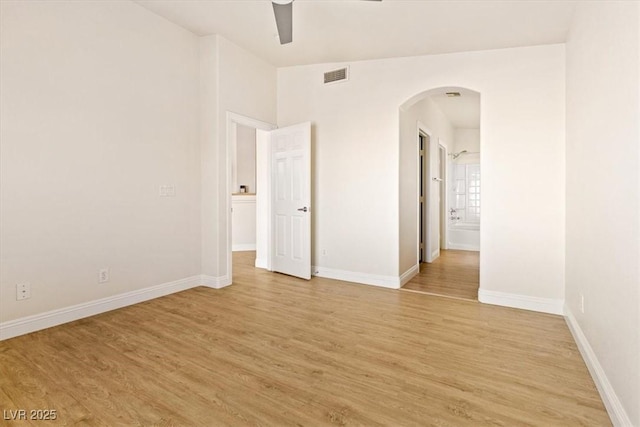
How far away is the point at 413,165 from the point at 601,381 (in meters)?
3.43

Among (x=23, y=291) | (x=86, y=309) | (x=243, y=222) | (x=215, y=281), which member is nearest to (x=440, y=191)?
(x=243, y=222)

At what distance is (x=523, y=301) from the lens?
346 cm

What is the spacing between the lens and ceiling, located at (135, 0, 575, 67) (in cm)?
299

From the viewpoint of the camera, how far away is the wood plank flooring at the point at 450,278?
405cm

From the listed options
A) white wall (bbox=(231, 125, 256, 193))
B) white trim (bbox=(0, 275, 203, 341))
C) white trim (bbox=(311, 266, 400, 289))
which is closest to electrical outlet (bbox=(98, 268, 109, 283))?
white trim (bbox=(0, 275, 203, 341))

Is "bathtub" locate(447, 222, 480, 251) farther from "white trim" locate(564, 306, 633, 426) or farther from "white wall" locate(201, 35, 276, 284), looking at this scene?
"white wall" locate(201, 35, 276, 284)

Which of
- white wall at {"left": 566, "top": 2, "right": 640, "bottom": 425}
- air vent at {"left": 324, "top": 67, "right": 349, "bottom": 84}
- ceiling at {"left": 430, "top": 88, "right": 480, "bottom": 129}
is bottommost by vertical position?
white wall at {"left": 566, "top": 2, "right": 640, "bottom": 425}

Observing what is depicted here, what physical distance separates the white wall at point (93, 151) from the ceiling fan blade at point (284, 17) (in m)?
1.65

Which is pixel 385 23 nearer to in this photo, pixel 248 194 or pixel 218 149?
pixel 218 149

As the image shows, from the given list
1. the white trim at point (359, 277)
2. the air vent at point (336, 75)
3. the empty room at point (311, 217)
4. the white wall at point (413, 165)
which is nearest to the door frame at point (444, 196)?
the empty room at point (311, 217)

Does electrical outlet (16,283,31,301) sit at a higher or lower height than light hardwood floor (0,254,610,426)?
higher

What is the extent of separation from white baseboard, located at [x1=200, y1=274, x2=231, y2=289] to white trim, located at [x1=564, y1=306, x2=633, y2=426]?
136 inches

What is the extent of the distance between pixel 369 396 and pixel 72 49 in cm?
357

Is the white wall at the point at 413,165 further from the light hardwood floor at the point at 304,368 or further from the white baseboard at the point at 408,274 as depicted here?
the light hardwood floor at the point at 304,368
